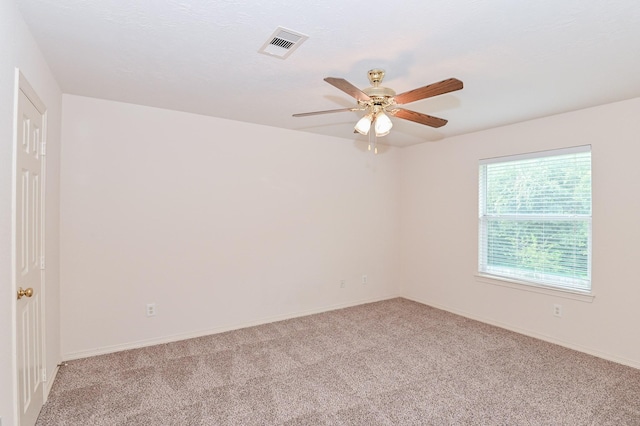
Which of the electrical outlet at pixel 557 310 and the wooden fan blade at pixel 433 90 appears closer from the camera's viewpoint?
the wooden fan blade at pixel 433 90

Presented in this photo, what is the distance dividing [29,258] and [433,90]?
271 centimetres

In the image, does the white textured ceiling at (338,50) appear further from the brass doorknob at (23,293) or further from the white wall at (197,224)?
the brass doorknob at (23,293)

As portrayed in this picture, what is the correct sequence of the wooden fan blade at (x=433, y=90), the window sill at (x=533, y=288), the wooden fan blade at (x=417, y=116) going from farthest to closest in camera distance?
the window sill at (x=533, y=288), the wooden fan blade at (x=417, y=116), the wooden fan blade at (x=433, y=90)

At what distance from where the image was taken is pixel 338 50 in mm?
2199

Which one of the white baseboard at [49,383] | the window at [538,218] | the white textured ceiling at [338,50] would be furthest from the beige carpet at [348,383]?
the white textured ceiling at [338,50]

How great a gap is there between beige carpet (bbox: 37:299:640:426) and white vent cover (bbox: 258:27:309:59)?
2.44 meters

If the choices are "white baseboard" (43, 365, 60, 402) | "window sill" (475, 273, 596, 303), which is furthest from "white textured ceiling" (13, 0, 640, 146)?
"white baseboard" (43, 365, 60, 402)

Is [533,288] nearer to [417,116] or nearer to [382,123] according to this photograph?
[417,116]

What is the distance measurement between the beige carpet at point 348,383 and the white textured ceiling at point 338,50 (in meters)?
2.41

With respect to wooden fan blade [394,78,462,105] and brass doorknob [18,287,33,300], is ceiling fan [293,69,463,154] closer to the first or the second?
wooden fan blade [394,78,462,105]

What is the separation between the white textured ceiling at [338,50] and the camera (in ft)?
5.84

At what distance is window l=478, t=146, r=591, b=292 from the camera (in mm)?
3451

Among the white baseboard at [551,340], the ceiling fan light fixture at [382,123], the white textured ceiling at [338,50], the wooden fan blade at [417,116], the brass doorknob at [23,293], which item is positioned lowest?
the white baseboard at [551,340]

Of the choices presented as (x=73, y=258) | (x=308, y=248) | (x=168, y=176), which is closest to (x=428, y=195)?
(x=308, y=248)
